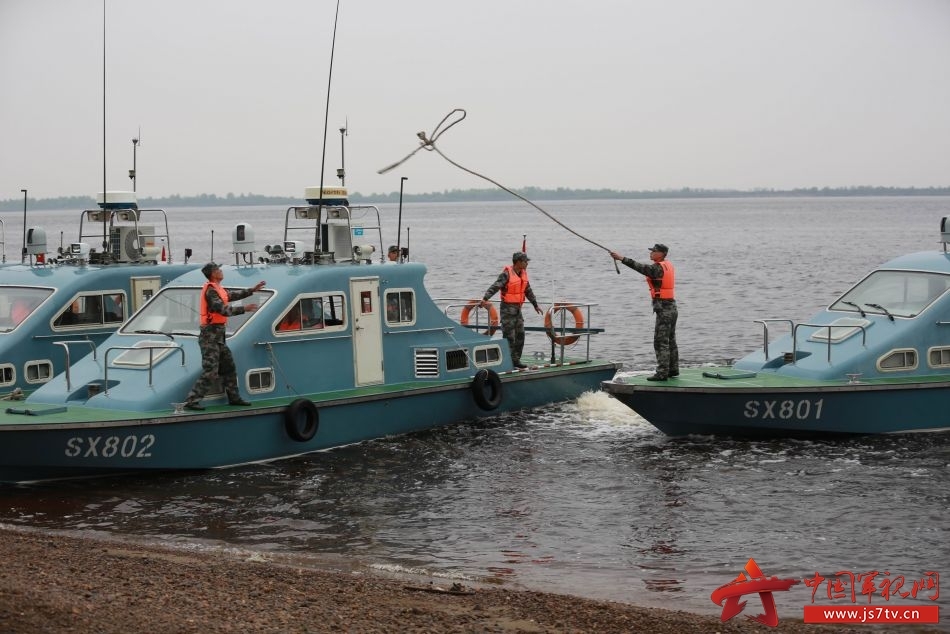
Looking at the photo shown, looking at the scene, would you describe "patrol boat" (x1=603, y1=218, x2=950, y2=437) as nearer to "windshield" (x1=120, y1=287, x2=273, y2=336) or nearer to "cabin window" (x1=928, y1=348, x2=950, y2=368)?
"cabin window" (x1=928, y1=348, x2=950, y2=368)

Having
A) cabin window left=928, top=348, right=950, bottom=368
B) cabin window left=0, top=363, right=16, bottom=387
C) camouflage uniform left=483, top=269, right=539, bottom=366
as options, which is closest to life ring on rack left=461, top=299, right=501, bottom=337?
camouflage uniform left=483, top=269, right=539, bottom=366

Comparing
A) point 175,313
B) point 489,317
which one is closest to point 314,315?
point 175,313

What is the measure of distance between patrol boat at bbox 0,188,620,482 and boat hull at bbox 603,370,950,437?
2409 millimetres

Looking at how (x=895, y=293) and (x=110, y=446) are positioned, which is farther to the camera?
(x=895, y=293)

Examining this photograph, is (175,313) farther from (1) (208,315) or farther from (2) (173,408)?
(2) (173,408)

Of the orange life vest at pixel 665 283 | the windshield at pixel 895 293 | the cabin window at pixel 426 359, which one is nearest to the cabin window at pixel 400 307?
the cabin window at pixel 426 359

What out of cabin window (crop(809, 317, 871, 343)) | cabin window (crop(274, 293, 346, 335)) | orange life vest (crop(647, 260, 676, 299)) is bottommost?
cabin window (crop(809, 317, 871, 343))

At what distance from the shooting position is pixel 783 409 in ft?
46.5

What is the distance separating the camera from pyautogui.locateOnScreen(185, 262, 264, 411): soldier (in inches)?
500

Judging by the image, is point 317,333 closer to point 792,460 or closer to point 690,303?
point 792,460

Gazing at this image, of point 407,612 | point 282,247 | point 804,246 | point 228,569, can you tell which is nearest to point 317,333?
point 282,247

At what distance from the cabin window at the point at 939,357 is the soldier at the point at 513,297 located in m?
5.05
